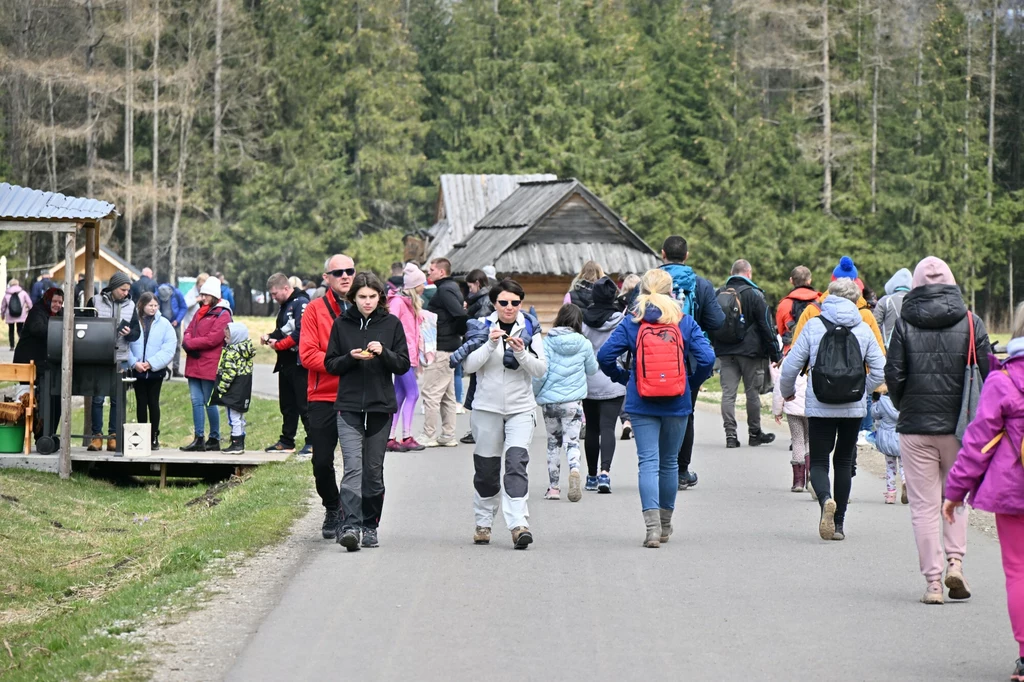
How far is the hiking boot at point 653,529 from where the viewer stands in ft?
34.4

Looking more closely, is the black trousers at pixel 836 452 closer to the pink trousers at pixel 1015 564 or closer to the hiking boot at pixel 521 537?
the hiking boot at pixel 521 537

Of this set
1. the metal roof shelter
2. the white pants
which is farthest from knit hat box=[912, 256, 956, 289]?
the metal roof shelter

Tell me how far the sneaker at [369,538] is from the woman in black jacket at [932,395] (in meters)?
3.71

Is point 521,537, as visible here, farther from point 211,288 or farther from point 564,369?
point 211,288

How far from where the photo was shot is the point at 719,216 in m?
68.8

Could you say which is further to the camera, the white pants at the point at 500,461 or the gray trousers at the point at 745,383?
the gray trousers at the point at 745,383

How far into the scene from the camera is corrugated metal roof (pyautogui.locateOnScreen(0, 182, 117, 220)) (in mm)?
15234

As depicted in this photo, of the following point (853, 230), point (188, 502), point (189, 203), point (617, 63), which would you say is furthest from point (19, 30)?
point (188, 502)

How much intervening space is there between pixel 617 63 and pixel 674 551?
221 ft

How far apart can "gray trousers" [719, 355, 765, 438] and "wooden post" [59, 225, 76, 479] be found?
7204 mm

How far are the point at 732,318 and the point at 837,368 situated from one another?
648 centimetres

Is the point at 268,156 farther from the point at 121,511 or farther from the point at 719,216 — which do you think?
the point at 121,511

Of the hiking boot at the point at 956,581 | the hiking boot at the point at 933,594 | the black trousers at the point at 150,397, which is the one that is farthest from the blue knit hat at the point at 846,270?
the black trousers at the point at 150,397

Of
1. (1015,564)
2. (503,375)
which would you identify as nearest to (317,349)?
(503,375)
